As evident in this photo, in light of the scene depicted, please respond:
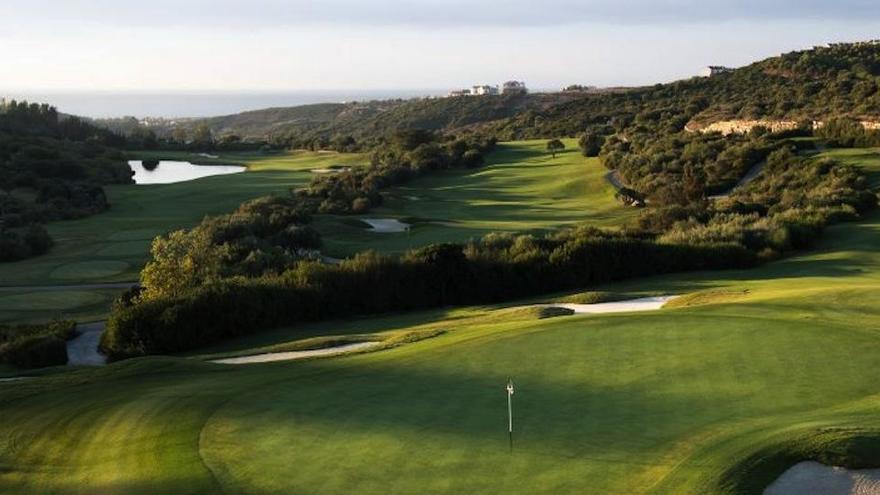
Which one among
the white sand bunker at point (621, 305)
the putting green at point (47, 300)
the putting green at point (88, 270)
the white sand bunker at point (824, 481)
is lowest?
the putting green at point (88, 270)

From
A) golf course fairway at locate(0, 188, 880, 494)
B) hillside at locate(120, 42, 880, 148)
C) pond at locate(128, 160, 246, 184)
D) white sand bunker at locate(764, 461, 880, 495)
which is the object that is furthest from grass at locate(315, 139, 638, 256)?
white sand bunker at locate(764, 461, 880, 495)

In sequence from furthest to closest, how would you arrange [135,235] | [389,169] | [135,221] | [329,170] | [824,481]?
[329,170], [389,169], [135,221], [135,235], [824,481]

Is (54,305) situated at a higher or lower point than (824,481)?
lower

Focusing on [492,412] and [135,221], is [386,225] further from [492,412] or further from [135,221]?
[492,412]

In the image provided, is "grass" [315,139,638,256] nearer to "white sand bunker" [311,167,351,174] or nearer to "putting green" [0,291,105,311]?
"putting green" [0,291,105,311]

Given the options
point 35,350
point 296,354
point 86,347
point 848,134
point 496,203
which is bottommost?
point 496,203

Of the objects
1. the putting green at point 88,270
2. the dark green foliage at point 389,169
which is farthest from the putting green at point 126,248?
the dark green foliage at point 389,169

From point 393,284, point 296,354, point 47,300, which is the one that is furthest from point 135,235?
point 296,354

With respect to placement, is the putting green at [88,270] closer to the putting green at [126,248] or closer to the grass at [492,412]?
the putting green at [126,248]
